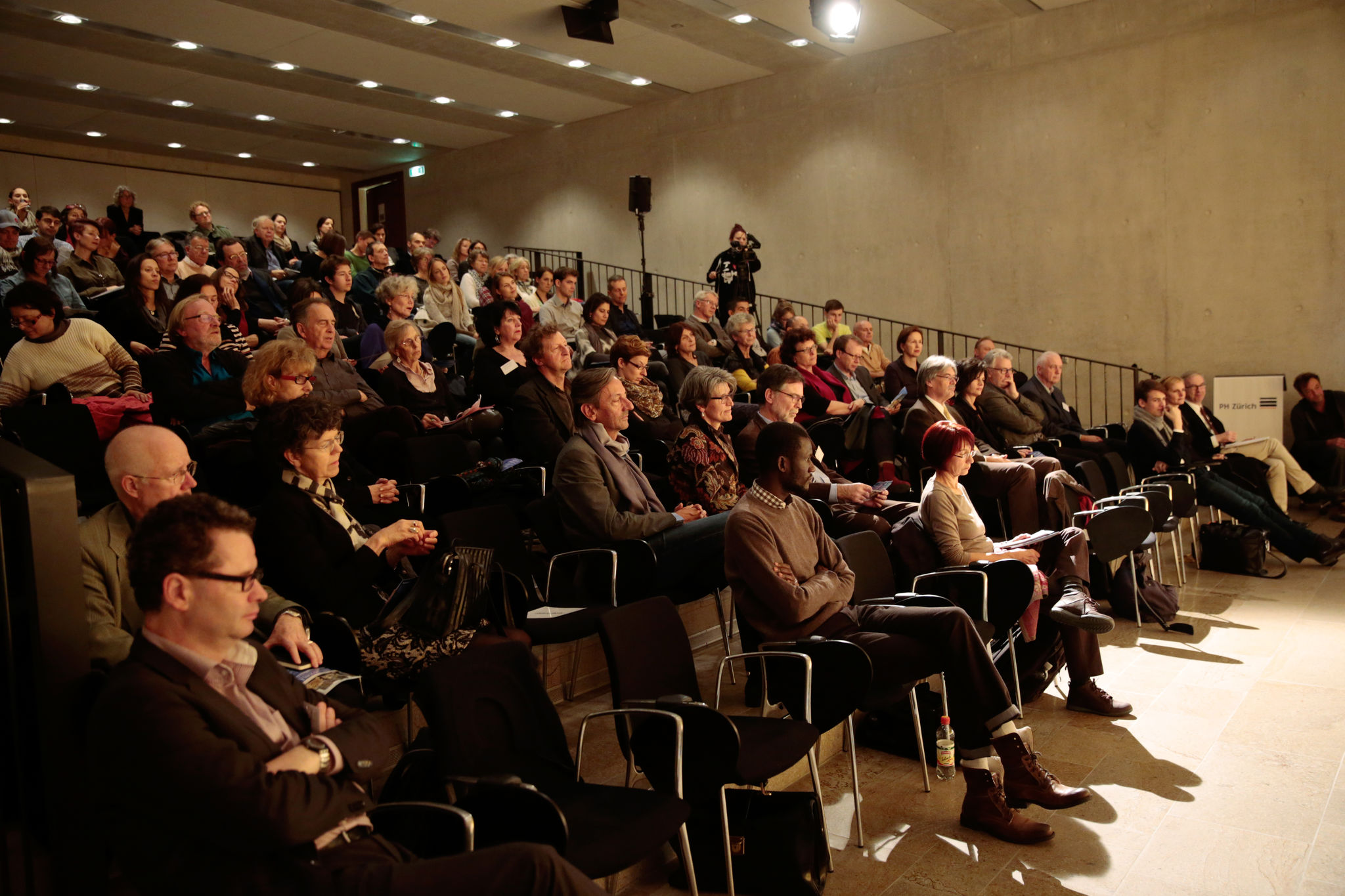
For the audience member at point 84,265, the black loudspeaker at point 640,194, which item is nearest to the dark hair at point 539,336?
the audience member at point 84,265

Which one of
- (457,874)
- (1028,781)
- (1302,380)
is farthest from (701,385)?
(1302,380)

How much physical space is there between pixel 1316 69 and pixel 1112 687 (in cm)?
715

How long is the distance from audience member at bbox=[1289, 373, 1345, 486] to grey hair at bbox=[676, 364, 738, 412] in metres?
6.59

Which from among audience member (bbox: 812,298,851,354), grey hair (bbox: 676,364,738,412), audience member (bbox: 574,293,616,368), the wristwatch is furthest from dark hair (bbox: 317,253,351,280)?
the wristwatch

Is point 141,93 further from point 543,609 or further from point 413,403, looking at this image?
point 543,609

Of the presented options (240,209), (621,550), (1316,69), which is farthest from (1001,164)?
(240,209)

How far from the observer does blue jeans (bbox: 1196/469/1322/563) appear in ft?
20.8

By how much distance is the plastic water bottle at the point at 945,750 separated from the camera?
312cm

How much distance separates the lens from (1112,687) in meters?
4.10

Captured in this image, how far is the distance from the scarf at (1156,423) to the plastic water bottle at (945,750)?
4279 mm

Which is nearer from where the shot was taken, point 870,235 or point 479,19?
point 479,19

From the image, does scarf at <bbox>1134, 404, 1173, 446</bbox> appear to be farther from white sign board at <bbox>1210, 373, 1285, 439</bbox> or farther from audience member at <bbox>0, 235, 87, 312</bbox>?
audience member at <bbox>0, 235, 87, 312</bbox>

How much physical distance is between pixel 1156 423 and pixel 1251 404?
2857mm

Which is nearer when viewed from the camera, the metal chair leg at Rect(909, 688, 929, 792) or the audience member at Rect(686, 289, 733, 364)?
the metal chair leg at Rect(909, 688, 929, 792)
